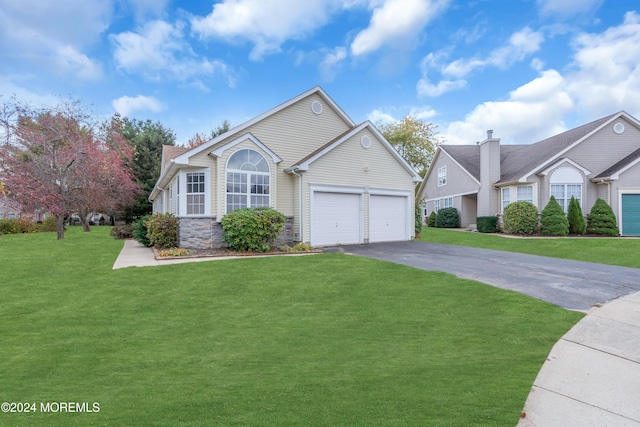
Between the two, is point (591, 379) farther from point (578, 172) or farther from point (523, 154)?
point (523, 154)

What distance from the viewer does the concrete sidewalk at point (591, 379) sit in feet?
10.2

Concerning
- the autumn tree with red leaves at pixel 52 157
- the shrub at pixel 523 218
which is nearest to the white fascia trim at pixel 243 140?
the autumn tree with red leaves at pixel 52 157

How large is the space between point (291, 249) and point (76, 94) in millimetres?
18194

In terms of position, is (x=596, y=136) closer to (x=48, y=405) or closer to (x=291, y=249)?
(x=291, y=249)

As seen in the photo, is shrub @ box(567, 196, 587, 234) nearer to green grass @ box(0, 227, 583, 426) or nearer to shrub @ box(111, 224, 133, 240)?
green grass @ box(0, 227, 583, 426)

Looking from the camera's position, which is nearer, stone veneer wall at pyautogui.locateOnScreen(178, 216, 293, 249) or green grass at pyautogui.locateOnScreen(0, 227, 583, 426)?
green grass at pyautogui.locateOnScreen(0, 227, 583, 426)

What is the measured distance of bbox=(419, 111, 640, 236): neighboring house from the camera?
20.5 m

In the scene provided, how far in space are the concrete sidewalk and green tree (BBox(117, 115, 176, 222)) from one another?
32796 millimetres

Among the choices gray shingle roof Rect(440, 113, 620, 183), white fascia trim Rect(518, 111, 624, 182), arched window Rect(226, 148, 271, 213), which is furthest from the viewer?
gray shingle roof Rect(440, 113, 620, 183)

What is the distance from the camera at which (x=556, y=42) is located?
1608 cm

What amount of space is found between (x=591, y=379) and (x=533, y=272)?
6486 mm

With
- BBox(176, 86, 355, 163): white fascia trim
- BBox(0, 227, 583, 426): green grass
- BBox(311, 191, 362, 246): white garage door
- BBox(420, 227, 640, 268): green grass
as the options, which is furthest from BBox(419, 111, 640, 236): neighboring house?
BBox(0, 227, 583, 426): green grass

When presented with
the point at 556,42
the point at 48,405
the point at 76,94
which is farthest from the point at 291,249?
the point at 76,94

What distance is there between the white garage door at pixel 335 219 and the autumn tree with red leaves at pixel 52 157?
13907 millimetres
